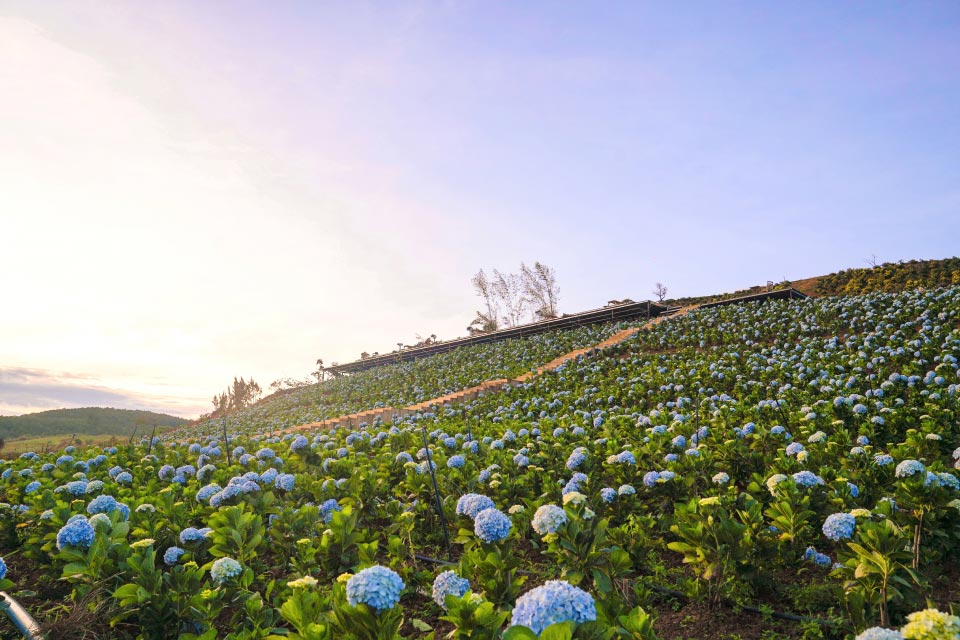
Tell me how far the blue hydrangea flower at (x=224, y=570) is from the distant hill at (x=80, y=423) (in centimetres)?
3561

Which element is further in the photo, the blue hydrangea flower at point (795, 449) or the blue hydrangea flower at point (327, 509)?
the blue hydrangea flower at point (795, 449)

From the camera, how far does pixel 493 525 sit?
4035mm

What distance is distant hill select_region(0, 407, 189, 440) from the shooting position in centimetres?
3628

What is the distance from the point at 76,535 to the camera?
4.41 metres

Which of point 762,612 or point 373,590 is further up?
point 373,590

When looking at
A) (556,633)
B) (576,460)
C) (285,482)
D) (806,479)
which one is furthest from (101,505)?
(806,479)

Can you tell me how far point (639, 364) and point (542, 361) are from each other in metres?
6.67

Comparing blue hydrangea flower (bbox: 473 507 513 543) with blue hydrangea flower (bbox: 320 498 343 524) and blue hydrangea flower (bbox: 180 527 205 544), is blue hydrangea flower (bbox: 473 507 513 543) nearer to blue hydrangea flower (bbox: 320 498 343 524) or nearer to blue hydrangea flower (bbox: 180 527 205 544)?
blue hydrangea flower (bbox: 320 498 343 524)

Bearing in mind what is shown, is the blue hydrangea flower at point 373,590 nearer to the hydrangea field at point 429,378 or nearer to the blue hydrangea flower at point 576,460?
the blue hydrangea flower at point 576,460

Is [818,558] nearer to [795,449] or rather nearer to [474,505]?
[795,449]

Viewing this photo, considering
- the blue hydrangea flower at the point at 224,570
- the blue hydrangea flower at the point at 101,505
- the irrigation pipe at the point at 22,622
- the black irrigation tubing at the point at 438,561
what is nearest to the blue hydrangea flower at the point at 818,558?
the black irrigation tubing at the point at 438,561

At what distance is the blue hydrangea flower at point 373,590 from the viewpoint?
8.53ft

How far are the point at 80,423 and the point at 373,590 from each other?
50.3m

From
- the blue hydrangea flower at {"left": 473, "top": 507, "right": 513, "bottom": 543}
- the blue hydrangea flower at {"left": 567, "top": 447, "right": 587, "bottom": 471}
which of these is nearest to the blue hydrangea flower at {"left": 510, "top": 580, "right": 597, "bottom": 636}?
the blue hydrangea flower at {"left": 473, "top": 507, "right": 513, "bottom": 543}
